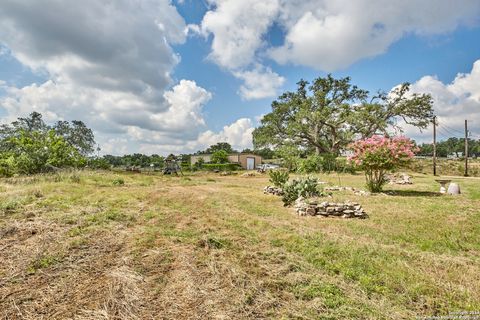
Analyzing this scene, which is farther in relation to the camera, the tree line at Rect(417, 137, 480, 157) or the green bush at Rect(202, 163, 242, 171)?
the tree line at Rect(417, 137, 480, 157)

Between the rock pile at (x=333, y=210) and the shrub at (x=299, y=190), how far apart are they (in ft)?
4.16

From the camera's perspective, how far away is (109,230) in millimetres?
4668

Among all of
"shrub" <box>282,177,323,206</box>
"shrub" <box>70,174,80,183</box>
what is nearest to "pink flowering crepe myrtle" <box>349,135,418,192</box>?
"shrub" <box>282,177,323,206</box>

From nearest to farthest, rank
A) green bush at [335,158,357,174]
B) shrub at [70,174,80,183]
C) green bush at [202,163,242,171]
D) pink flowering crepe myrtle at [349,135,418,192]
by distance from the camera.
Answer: pink flowering crepe myrtle at [349,135,418,192] → shrub at [70,174,80,183] → green bush at [335,158,357,174] → green bush at [202,163,242,171]

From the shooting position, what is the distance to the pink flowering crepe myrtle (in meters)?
8.33

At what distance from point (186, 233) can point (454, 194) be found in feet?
29.2

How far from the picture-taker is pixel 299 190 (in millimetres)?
7883

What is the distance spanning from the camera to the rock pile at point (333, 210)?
19.6ft

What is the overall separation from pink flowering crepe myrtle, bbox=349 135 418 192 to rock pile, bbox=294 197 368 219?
9.83ft

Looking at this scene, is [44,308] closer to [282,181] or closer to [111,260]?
[111,260]

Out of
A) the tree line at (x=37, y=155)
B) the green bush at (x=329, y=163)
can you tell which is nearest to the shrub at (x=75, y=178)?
the tree line at (x=37, y=155)

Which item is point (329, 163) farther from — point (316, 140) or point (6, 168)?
point (6, 168)

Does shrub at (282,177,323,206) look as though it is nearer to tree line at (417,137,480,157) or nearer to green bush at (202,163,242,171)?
green bush at (202,163,242,171)

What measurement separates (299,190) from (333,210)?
5.94 feet
